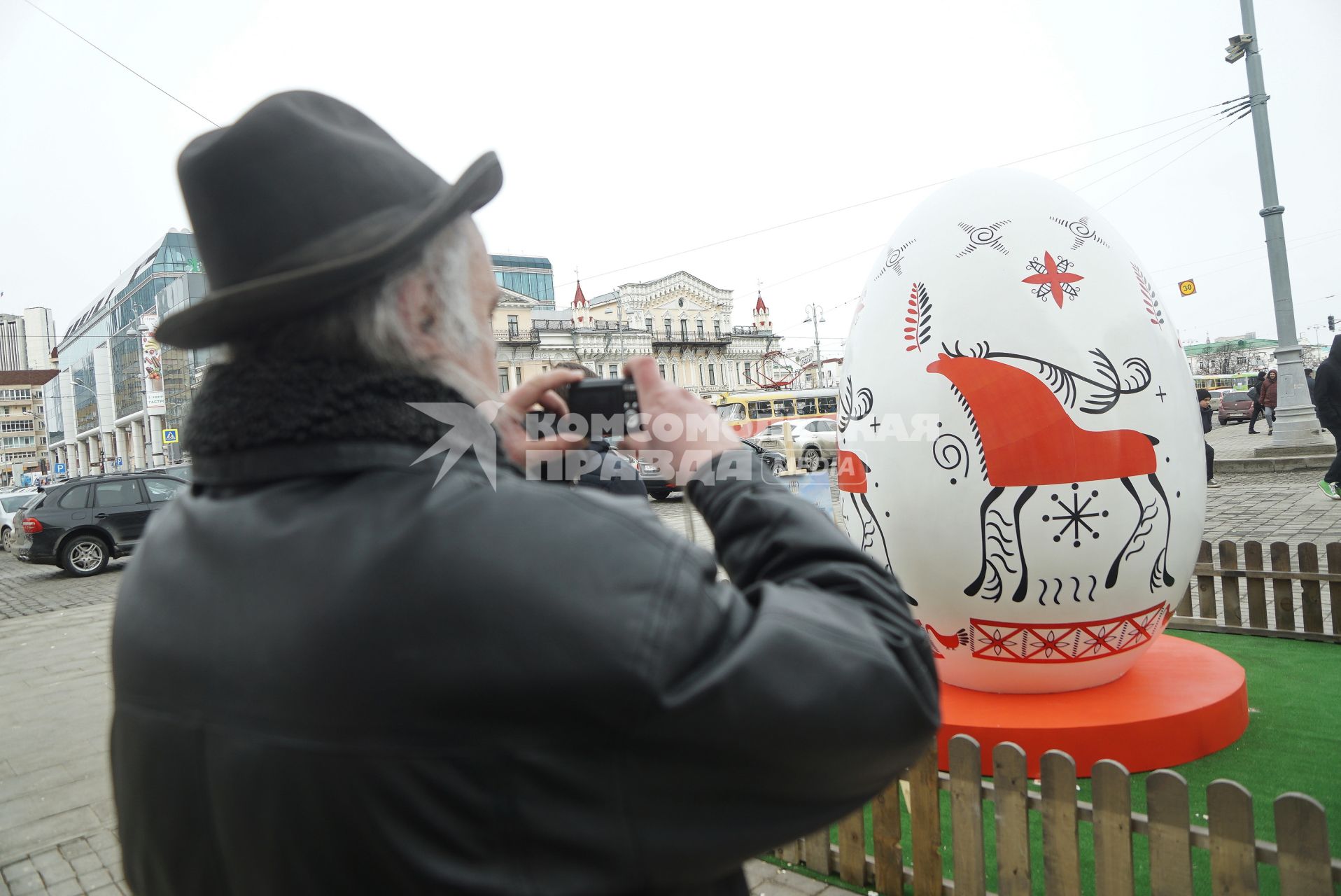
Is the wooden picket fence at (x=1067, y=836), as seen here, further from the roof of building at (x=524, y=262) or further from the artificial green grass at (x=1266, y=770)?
the roof of building at (x=524, y=262)

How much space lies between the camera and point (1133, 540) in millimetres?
3422

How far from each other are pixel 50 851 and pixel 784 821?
4.50m

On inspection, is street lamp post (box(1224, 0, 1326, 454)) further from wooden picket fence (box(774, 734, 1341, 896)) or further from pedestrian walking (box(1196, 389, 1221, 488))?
wooden picket fence (box(774, 734, 1341, 896))

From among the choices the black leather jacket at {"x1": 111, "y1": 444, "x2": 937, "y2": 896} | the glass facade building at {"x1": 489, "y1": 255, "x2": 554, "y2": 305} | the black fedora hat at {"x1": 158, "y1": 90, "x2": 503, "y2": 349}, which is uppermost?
the glass facade building at {"x1": 489, "y1": 255, "x2": 554, "y2": 305}

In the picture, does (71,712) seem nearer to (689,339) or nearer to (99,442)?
(689,339)

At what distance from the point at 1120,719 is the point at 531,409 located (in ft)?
10.3

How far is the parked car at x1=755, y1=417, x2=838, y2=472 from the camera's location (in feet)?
86.2

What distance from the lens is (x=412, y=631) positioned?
860mm

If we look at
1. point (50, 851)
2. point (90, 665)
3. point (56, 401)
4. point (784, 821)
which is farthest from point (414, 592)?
point (56, 401)

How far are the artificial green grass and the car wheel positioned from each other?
49.7 feet

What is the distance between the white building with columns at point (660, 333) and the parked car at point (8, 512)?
31417 mm

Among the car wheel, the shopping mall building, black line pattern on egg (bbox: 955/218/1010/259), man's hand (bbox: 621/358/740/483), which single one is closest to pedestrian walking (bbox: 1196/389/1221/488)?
black line pattern on egg (bbox: 955/218/1010/259)

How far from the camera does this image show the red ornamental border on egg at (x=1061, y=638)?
3508mm

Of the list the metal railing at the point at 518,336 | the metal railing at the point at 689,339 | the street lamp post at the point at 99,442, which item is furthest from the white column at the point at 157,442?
the metal railing at the point at 689,339
